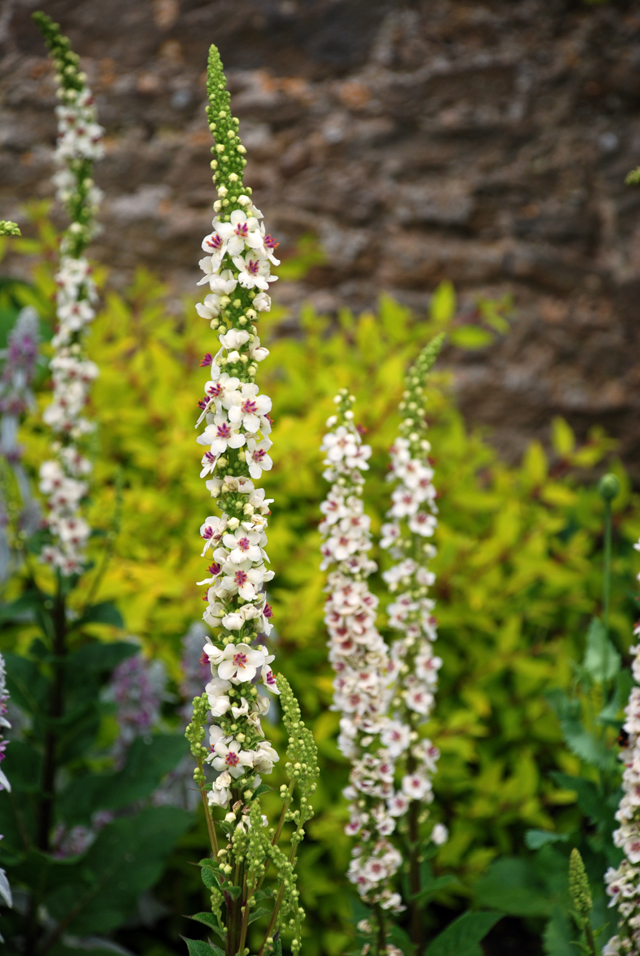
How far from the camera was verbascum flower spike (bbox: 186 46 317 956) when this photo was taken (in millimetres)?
1172

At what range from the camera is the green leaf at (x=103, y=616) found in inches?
82.6

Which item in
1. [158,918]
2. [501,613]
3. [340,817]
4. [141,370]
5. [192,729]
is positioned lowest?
[158,918]

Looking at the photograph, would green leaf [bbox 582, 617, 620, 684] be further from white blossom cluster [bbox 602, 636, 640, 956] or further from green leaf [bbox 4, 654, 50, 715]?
green leaf [bbox 4, 654, 50, 715]

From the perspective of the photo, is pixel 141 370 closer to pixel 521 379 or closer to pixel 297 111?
pixel 297 111

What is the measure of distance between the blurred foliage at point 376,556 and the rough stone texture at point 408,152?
0.66m

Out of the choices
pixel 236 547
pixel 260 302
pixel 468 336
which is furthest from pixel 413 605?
pixel 468 336

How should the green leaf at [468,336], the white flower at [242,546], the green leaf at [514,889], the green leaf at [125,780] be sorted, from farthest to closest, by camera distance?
the green leaf at [468,336] < the green leaf at [514,889] < the green leaf at [125,780] < the white flower at [242,546]

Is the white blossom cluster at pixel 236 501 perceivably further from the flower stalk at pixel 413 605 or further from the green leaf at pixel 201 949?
the flower stalk at pixel 413 605

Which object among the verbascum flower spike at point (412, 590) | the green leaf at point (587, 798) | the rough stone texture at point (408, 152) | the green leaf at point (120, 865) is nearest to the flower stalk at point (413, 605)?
the verbascum flower spike at point (412, 590)

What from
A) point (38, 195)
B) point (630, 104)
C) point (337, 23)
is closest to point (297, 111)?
point (337, 23)

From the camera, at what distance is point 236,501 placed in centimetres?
119

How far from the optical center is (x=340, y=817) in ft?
7.59

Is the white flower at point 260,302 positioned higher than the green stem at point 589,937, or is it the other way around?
the white flower at point 260,302

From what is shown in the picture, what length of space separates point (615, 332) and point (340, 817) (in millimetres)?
2761
